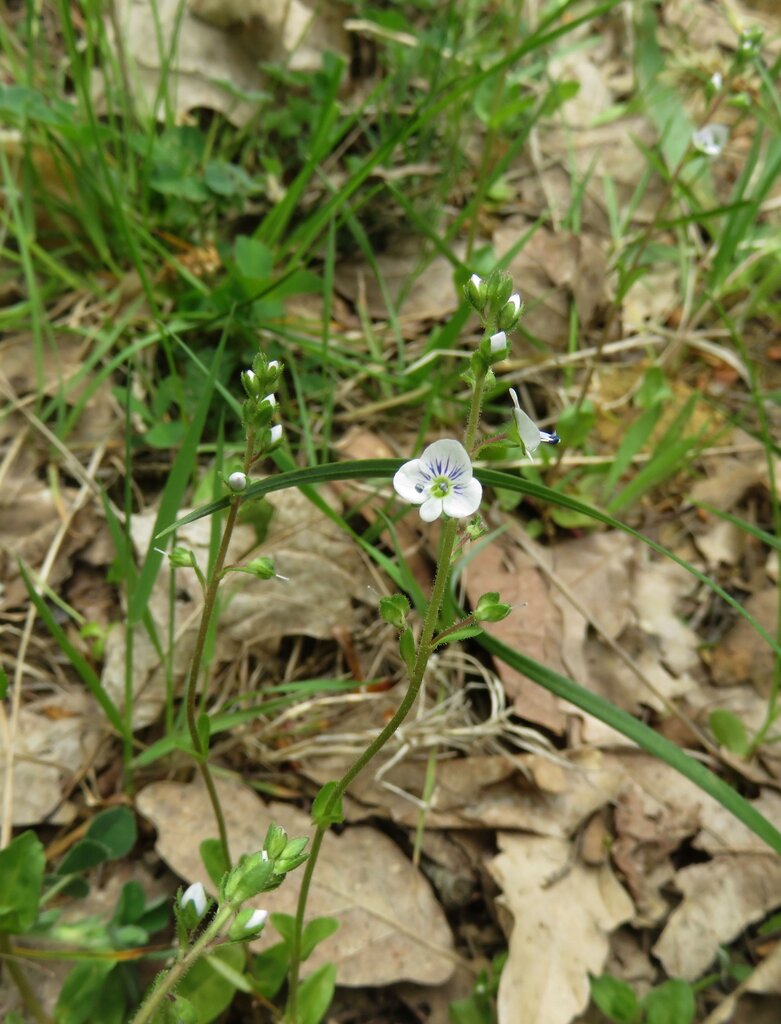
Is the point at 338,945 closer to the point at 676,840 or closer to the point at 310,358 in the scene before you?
the point at 676,840

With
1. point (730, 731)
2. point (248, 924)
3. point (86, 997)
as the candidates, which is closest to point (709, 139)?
point (730, 731)

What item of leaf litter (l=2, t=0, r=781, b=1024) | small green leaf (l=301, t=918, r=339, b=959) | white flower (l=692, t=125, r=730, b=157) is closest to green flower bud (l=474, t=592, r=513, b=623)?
small green leaf (l=301, t=918, r=339, b=959)

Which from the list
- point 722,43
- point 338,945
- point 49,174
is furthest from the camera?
point 722,43

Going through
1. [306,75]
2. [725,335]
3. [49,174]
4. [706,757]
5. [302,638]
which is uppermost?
[306,75]

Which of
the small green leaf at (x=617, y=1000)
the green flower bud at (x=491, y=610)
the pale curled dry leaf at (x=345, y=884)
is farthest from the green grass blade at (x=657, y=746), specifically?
the pale curled dry leaf at (x=345, y=884)

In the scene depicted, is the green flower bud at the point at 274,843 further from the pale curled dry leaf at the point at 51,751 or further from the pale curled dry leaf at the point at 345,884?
the pale curled dry leaf at the point at 51,751

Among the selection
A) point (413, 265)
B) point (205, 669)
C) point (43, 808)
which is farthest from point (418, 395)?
point (43, 808)
